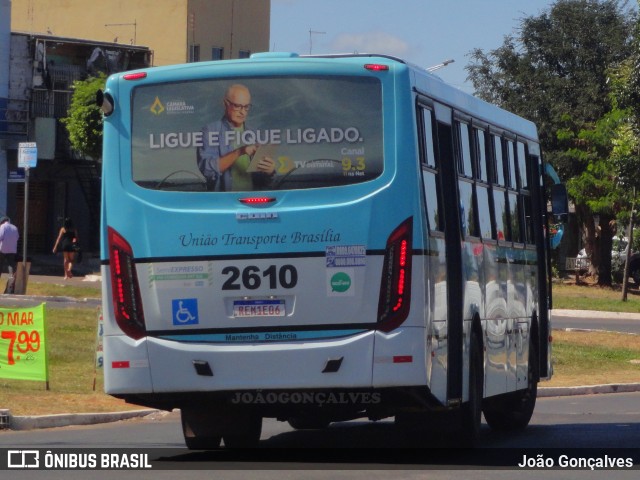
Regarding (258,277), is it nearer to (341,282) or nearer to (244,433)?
(341,282)

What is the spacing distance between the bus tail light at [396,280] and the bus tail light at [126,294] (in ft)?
6.28

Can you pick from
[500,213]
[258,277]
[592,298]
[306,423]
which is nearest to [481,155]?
[500,213]

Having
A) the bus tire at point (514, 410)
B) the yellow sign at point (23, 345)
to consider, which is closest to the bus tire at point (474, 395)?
the bus tire at point (514, 410)

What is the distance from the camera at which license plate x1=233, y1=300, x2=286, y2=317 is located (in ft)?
37.2

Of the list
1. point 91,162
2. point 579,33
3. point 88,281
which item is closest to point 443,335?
point 88,281

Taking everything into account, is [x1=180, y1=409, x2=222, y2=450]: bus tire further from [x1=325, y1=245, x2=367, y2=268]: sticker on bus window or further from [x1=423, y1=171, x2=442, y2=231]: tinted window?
[x1=423, y1=171, x2=442, y2=231]: tinted window

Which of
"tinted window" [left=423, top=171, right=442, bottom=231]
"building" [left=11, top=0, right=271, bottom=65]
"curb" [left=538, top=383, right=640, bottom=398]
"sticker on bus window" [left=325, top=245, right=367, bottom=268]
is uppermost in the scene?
"building" [left=11, top=0, right=271, bottom=65]

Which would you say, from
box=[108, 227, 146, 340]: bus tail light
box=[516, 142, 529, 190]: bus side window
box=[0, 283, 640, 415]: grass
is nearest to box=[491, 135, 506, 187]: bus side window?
box=[516, 142, 529, 190]: bus side window

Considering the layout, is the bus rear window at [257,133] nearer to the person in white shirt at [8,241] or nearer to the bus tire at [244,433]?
the bus tire at [244,433]

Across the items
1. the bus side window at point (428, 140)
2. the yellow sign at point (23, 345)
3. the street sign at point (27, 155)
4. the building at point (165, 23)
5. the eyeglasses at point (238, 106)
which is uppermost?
the building at point (165, 23)

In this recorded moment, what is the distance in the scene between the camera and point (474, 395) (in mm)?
13320

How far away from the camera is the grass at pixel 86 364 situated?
17562mm

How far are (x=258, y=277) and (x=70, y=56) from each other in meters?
46.2

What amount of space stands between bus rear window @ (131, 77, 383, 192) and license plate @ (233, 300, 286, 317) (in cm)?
89
